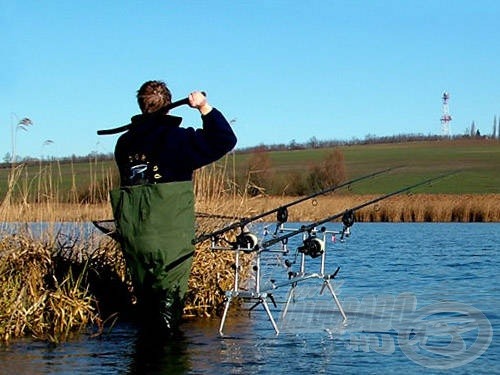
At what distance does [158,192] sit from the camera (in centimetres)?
745

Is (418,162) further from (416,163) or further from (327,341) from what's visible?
(327,341)

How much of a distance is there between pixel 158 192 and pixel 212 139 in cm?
60

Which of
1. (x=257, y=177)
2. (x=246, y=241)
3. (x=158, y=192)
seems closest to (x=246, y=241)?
(x=246, y=241)

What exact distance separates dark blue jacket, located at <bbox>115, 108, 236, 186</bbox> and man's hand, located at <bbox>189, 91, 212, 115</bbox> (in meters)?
0.15

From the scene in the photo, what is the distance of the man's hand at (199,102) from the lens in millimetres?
7145

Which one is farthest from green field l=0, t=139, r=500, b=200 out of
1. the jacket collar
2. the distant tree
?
the jacket collar

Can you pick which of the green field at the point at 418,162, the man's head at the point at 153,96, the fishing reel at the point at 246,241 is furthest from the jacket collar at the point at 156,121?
the green field at the point at 418,162

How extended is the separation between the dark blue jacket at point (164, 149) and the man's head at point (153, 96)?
104 millimetres

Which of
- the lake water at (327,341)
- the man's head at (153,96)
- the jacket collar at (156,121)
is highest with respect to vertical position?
the man's head at (153,96)

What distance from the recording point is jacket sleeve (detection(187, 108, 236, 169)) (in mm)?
Result: 7254

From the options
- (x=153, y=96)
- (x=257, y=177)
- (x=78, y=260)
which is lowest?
(x=78, y=260)

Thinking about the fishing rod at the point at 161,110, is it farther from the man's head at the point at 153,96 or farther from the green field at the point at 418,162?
the green field at the point at 418,162

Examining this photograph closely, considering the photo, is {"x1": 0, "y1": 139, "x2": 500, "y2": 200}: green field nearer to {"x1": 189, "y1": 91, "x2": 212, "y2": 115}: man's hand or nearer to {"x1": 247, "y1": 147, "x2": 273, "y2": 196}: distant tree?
{"x1": 247, "y1": 147, "x2": 273, "y2": 196}: distant tree

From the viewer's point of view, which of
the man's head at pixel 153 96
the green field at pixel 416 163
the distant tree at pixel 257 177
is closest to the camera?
the man's head at pixel 153 96
